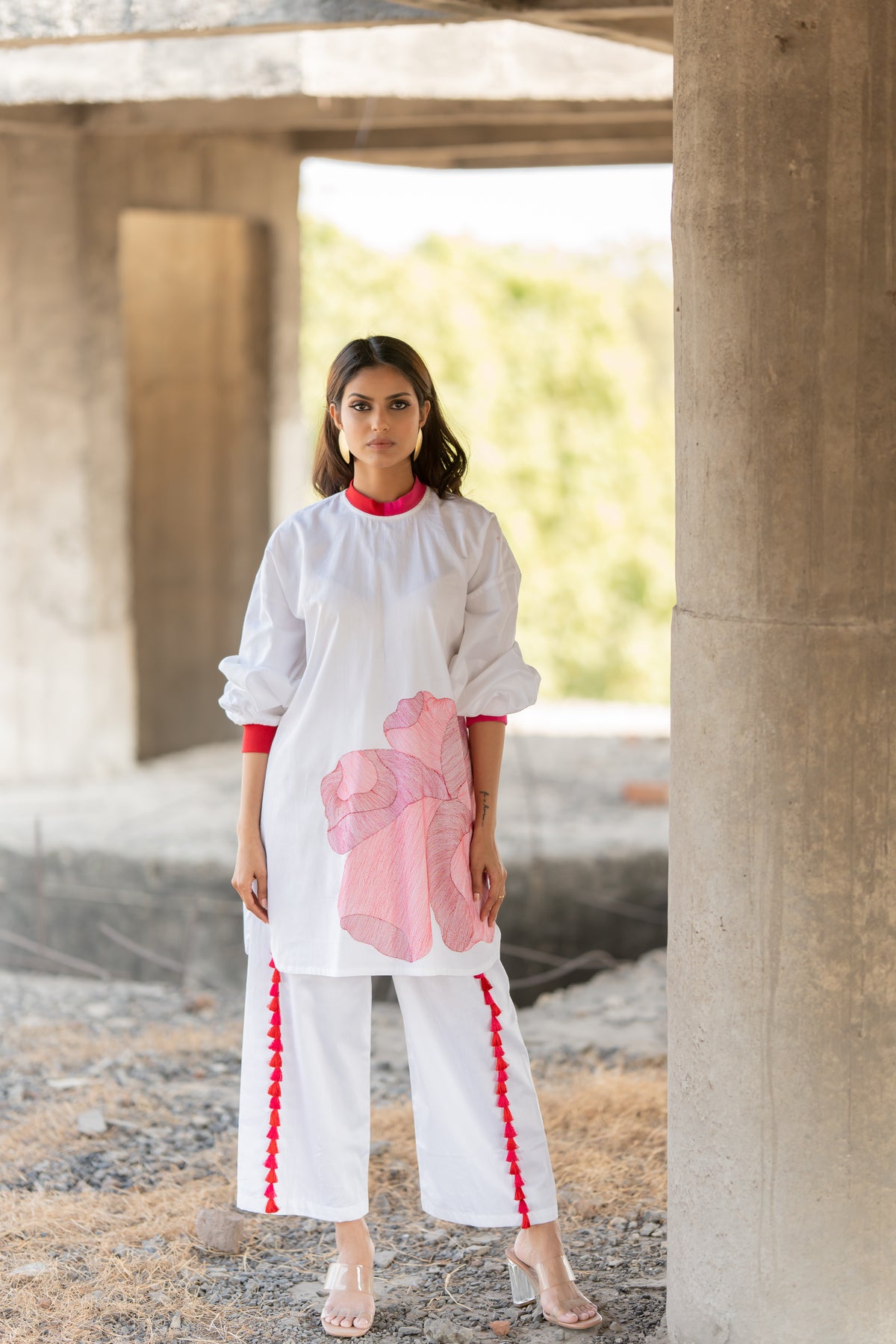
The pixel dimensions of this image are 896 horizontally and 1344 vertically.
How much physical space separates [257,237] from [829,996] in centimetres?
758

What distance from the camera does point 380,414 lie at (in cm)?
313

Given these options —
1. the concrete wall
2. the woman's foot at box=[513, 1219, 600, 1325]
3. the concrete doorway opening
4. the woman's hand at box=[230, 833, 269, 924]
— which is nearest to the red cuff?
the woman's hand at box=[230, 833, 269, 924]

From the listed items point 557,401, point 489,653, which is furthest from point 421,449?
point 557,401

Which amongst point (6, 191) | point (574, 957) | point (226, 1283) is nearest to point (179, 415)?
point (6, 191)

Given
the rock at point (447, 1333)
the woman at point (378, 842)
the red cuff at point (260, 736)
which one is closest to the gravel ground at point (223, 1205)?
the rock at point (447, 1333)

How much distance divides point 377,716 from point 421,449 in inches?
23.5

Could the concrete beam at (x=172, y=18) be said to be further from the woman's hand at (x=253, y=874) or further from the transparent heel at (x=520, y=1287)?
the transparent heel at (x=520, y=1287)

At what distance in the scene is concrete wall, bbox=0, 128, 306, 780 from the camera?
805cm

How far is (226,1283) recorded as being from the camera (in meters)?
3.51

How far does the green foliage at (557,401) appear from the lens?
17.0 metres

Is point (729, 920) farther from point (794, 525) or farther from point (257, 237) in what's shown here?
point (257, 237)

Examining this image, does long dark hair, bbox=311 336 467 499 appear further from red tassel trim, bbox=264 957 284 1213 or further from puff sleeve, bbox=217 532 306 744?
red tassel trim, bbox=264 957 284 1213

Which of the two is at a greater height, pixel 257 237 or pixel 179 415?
pixel 257 237

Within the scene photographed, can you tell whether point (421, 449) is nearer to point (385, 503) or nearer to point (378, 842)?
point (385, 503)
